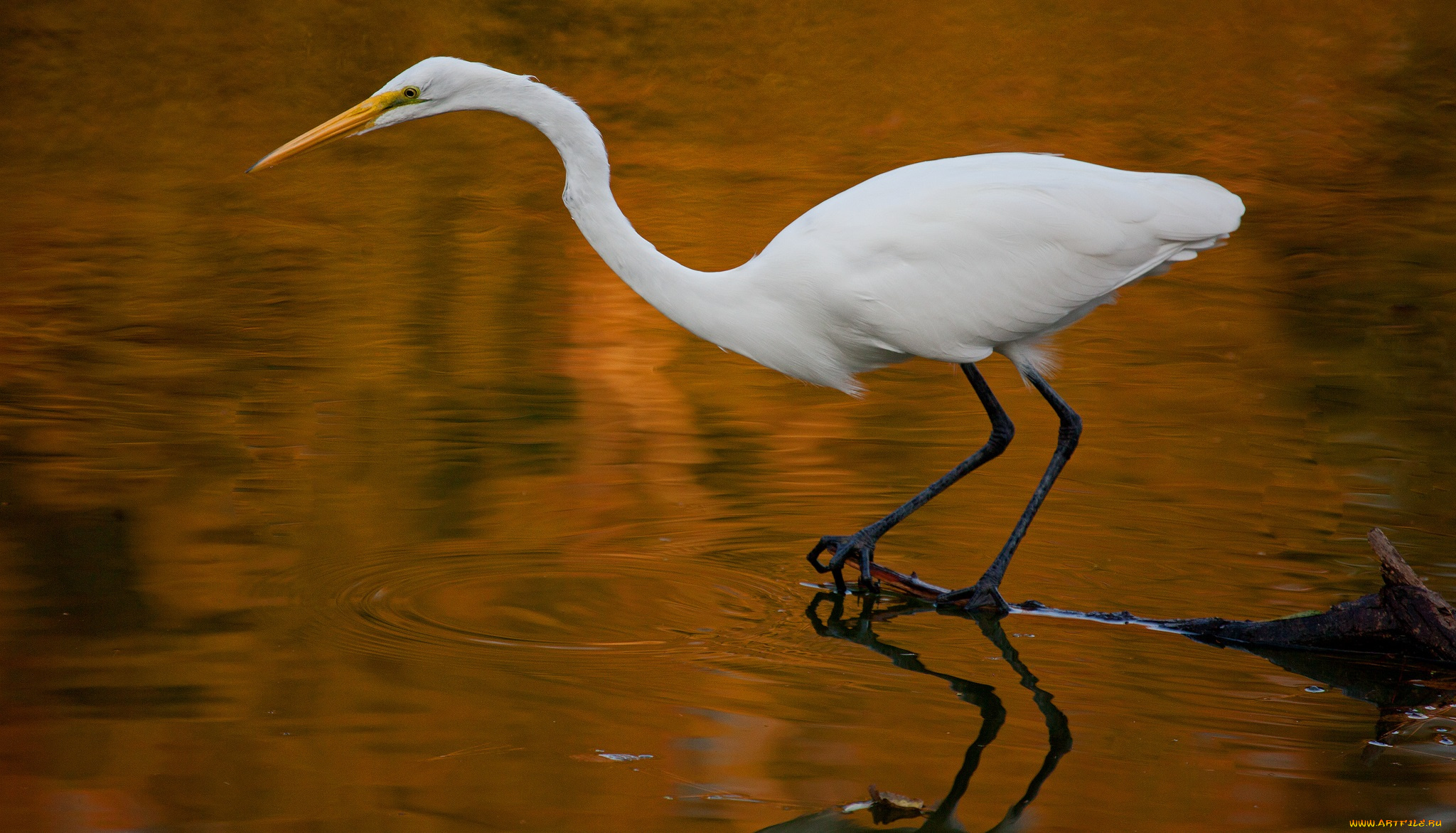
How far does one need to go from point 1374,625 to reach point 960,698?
109 cm

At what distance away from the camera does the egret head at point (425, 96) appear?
14.2 feet

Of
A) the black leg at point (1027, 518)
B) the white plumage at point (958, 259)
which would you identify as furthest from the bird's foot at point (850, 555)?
the white plumage at point (958, 259)

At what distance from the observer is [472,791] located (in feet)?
11.4

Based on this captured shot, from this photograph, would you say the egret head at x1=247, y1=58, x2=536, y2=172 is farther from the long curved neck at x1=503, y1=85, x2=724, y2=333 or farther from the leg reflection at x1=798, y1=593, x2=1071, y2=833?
the leg reflection at x1=798, y1=593, x2=1071, y2=833

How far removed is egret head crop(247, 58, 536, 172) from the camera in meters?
4.33

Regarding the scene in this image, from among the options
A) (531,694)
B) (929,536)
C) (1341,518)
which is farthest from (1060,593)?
(531,694)

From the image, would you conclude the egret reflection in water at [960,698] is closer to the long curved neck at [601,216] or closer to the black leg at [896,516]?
the black leg at [896,516]

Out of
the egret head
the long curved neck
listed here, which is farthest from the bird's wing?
the egret head

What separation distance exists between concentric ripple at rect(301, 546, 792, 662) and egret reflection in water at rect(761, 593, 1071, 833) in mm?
198

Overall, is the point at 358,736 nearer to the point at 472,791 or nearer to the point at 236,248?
the point at 472,791

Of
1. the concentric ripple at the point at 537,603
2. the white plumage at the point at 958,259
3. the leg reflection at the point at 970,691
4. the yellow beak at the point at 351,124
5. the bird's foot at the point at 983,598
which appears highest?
the yellow beak at the point at 351,124

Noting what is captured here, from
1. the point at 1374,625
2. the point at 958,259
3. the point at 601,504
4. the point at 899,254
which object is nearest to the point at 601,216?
the point at 899,254

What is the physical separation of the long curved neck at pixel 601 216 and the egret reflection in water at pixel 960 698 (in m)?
0.99

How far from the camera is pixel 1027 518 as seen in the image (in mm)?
4781
